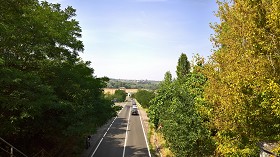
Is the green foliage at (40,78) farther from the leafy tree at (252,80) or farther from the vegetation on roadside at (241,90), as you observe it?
the leafy tree at (252,80)

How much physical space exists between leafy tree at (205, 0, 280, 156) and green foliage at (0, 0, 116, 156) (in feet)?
29.7

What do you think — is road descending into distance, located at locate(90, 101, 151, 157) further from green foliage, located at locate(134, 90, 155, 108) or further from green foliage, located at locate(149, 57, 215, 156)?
green foliage, located at locate(134, 90, 155, 108)

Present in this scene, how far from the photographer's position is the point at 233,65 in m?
11.3

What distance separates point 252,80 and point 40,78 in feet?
40.0

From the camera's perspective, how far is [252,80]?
363 inches

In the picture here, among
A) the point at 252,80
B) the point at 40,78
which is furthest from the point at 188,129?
the point at 40,78

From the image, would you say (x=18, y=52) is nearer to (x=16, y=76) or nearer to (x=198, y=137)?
(x=16, y=76)

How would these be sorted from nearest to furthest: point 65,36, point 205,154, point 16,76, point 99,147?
point 16,76
point 205,154
point 65,36
point 99,147

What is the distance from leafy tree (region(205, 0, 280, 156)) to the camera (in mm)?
8805

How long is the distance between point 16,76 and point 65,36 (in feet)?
18.4

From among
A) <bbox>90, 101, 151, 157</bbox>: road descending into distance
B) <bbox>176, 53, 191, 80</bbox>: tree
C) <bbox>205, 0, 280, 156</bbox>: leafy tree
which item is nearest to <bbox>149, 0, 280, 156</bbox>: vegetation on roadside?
<bbox>205, 0, 280, 156</bbox>: leafy tree

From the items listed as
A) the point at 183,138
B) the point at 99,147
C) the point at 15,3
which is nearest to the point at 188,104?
the point at 183,138

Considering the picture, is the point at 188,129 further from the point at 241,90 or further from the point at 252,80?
the point at 252,80

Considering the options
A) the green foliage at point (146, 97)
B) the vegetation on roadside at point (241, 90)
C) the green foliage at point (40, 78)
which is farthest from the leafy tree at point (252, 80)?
the green foliage at point (146, 97)
